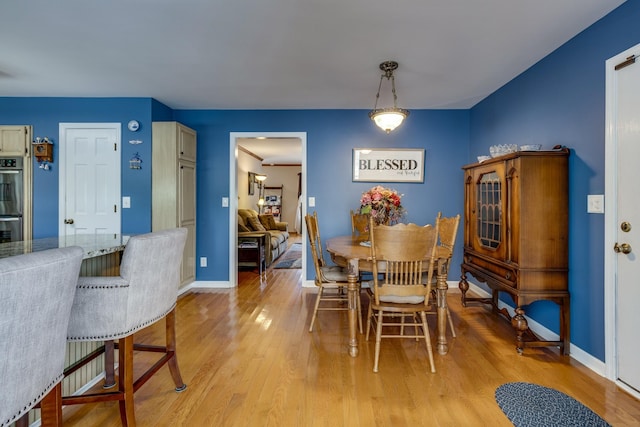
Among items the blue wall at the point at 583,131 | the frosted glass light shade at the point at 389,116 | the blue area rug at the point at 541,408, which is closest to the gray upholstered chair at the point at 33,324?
the blue area rug at the point at 541,408

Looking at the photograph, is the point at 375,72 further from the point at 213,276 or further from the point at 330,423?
the point at 213,276

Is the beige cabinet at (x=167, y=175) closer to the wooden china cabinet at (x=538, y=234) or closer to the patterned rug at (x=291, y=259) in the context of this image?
the patterned rug at (x=291, y=259)

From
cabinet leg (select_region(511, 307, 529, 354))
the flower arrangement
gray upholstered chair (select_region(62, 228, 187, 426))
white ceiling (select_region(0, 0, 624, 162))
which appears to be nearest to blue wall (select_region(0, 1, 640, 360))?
white ceiling (select_region(0, 0, 624, 162))

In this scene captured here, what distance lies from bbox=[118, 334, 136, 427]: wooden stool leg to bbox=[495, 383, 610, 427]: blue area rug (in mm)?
1912

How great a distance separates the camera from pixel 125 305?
4.60ft

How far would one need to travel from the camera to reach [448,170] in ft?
13.6

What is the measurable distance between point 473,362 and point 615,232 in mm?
1259

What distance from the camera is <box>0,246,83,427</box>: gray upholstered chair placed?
79 centimetres

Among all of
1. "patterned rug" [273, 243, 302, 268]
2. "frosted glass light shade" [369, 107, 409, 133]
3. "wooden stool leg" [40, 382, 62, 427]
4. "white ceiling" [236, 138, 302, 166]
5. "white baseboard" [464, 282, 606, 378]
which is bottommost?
"white baseboard" [464, 282, 606, 378]

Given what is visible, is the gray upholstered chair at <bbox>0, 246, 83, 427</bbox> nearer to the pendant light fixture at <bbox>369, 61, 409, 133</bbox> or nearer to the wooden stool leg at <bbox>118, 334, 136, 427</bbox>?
the wooden stool leg at <bbox>118, 334, 136, 427</bbox>

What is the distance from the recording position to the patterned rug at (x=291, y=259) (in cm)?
560

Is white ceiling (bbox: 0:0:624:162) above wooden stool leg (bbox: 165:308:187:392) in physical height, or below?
above

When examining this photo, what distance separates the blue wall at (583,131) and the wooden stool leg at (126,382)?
112 inches

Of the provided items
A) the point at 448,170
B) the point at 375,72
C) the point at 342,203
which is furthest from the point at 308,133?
the point at 448,170
